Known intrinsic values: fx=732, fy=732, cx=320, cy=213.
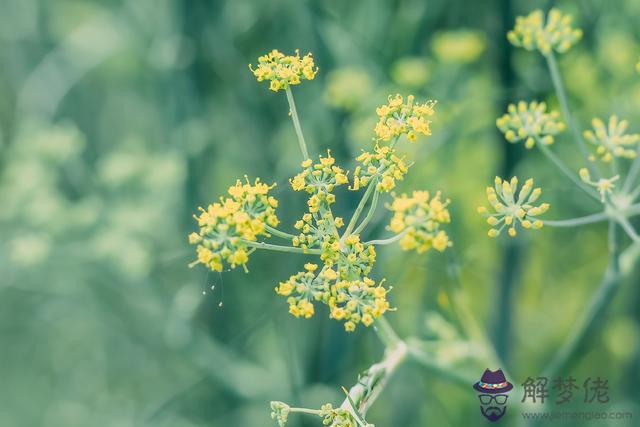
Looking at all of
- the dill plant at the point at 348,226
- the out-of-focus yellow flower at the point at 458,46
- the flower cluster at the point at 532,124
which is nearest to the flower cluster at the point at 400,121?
the dill plant at the point at 348,226

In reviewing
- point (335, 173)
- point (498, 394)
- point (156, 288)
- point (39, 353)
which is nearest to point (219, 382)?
point (156, 288)

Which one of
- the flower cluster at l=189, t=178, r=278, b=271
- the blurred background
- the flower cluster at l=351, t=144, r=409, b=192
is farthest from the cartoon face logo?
the flower cluster at l=189, t=178, r=278, b=271

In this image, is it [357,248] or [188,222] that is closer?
[357,248]

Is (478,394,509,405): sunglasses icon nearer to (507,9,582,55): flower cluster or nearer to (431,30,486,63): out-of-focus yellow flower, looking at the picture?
(507,9,582,55): flower cluster

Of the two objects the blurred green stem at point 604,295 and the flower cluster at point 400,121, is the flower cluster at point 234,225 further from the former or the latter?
the blurred green stem at point 604,295

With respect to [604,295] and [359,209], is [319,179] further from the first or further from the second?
[604,295]

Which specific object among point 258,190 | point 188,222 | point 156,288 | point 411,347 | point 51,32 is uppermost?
point 51,32

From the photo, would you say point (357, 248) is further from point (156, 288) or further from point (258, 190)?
point (156, 288)

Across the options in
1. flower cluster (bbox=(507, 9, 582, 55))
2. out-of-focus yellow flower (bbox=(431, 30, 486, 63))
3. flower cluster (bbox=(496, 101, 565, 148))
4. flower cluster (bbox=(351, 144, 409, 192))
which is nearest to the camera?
flower cluster (bbox=(351, 144, 409, 192))
